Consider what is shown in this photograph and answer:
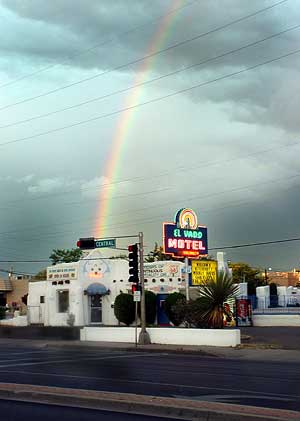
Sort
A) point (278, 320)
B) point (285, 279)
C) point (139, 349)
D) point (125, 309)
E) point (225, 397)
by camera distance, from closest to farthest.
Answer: point (225, 397) → point (139, 349) → point (125, 309) → point (278, 320) → point (285, 279)

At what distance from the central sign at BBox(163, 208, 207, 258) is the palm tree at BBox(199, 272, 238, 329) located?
11.9m

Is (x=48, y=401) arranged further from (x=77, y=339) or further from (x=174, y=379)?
(x=77, y=339)

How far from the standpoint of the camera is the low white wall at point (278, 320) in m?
44.9

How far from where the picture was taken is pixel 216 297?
3195 cm

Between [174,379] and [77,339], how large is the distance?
23595 millimetres

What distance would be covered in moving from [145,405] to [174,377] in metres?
6.42

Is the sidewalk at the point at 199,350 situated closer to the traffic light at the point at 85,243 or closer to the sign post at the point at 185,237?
the traffic light at the point at 85,243

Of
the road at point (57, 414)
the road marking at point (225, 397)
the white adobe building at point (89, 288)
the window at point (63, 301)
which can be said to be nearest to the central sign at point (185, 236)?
the white adobe building at point (89, 288)

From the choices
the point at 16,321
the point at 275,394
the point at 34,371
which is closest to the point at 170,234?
the point at 16,321

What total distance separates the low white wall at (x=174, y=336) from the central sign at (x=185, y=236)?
9031 millimetres

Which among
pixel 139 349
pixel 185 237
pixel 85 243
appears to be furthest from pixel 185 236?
pixel 139 349

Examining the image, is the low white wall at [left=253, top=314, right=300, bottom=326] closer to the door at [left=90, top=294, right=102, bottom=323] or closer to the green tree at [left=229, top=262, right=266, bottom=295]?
the door at [left=90, top=294, right=102, bottom=323]

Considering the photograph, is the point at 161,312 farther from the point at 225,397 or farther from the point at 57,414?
the point at 57,414

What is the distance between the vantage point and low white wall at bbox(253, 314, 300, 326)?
1767 inches
